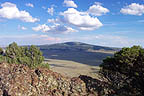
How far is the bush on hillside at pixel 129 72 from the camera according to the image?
1315 inches

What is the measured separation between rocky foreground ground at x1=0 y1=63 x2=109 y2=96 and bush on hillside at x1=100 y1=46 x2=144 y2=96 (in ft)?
21.8

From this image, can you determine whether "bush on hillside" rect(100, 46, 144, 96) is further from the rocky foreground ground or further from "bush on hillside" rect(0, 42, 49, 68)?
"bush on hillside" rect(0, 42, 49, 68)

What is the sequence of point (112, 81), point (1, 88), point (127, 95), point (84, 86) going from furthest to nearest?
point (112, 81) < point (127, 95) < point (84, 86) < point (1, 88)

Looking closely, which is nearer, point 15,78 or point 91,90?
point 15,78

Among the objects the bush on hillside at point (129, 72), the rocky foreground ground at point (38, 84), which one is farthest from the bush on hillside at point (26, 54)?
the bush on hillside at point (129, 72)

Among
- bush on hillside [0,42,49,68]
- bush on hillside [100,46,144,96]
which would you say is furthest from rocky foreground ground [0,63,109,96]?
bush on hillside [0,42,49,68]

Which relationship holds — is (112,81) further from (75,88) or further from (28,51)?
(28,51)

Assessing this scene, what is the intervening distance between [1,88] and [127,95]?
1015 inches

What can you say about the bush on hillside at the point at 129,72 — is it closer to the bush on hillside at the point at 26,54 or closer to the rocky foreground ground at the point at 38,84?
the rocky foreground ground at the point at 38,84

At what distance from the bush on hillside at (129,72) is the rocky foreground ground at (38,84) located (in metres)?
6.63

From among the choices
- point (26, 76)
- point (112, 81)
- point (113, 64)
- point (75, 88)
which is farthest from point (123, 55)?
point (26, 76)

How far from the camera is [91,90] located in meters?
29.5

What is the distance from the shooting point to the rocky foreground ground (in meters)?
23.2

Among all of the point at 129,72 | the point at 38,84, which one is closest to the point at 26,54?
the point at 38,84
